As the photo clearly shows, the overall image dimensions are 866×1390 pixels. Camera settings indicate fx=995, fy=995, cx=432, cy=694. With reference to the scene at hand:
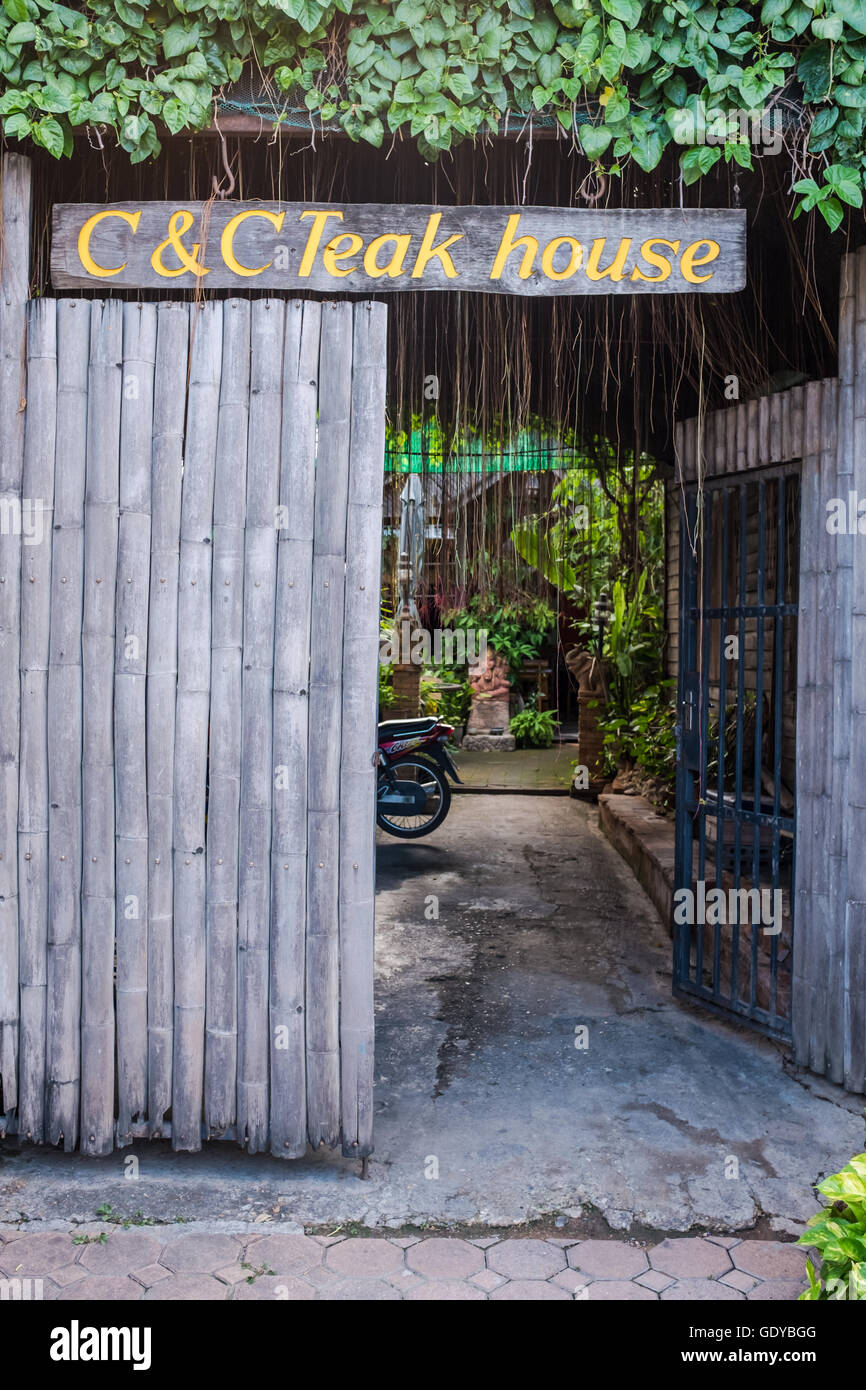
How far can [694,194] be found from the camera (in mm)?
4309

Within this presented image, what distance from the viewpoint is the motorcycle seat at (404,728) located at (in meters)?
8.51

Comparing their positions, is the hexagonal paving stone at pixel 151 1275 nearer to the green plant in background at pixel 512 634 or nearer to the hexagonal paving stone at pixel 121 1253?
the hexagonal paving stone at pixel 121 1253

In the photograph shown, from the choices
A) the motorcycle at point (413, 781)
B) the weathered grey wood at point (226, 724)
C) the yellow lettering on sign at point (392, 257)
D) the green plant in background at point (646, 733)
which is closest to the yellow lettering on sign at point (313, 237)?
the yellow lettering on sign at point (392, 257)

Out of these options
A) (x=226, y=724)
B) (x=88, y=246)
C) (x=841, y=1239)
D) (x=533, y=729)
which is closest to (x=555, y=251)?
(x=88, y=246)

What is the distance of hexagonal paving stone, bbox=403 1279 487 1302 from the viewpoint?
2598mm

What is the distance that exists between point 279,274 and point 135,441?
2.40ft

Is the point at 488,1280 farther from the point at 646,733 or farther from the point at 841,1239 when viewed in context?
the point at 646,733

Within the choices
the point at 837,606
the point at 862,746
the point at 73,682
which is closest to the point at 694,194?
the point at 837,606

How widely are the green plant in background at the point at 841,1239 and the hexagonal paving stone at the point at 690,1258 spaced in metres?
0.36

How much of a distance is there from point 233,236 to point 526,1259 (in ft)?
10.6

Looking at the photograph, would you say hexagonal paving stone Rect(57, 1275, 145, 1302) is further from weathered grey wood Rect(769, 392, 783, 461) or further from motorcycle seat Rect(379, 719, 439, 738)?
motorcycle seat Rect(379, 719, 439, 738)

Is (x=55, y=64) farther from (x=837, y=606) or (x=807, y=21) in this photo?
(x=837, y=606)

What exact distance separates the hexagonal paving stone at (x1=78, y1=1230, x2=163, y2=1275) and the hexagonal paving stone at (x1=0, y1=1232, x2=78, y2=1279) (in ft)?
0.18

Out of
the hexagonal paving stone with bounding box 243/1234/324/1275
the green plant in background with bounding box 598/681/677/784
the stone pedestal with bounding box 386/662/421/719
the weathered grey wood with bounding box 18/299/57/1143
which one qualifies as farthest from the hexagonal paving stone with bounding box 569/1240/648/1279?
the stone pedestal with bounding box 386/662/421/719
